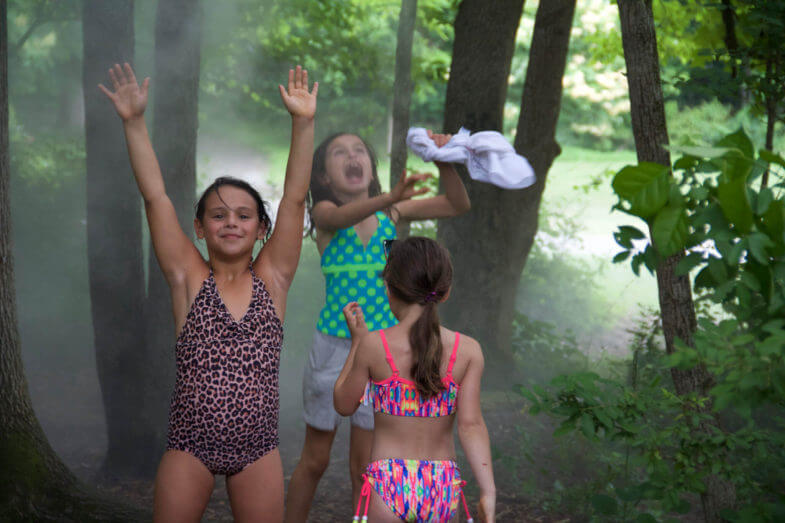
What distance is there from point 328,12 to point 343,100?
27.3 ft

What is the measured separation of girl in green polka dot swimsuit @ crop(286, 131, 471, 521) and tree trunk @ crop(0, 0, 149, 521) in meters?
0.90

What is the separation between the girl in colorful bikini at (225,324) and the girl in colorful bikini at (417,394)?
0.33 metres

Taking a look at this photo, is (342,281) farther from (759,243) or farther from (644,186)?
(759,243)

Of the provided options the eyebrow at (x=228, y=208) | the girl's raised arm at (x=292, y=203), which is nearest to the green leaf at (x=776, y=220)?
the girl's raised arm at (x=292, y=203)

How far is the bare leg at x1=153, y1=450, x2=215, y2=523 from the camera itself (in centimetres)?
238

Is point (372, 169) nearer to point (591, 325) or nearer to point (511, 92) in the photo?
point (591, 325)

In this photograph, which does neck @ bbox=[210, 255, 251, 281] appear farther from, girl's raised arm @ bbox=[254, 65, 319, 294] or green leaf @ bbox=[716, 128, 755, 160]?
green leaf @ bbox=[716, 128, 755, 160]

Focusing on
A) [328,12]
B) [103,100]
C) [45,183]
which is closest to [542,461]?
[103,100]

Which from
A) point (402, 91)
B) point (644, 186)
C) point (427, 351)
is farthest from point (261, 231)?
point (402, 91)

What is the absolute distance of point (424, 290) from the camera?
2.49 meters

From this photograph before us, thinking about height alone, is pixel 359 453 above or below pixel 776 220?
below

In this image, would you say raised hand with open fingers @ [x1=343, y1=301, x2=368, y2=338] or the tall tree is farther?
the tall tree

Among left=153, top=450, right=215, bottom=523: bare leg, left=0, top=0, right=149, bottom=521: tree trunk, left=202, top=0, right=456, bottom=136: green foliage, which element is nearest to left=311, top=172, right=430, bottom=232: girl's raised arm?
left=153, top=450, right=215, bottom=523: bare leg

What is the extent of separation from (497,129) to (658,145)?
2.71 meters
